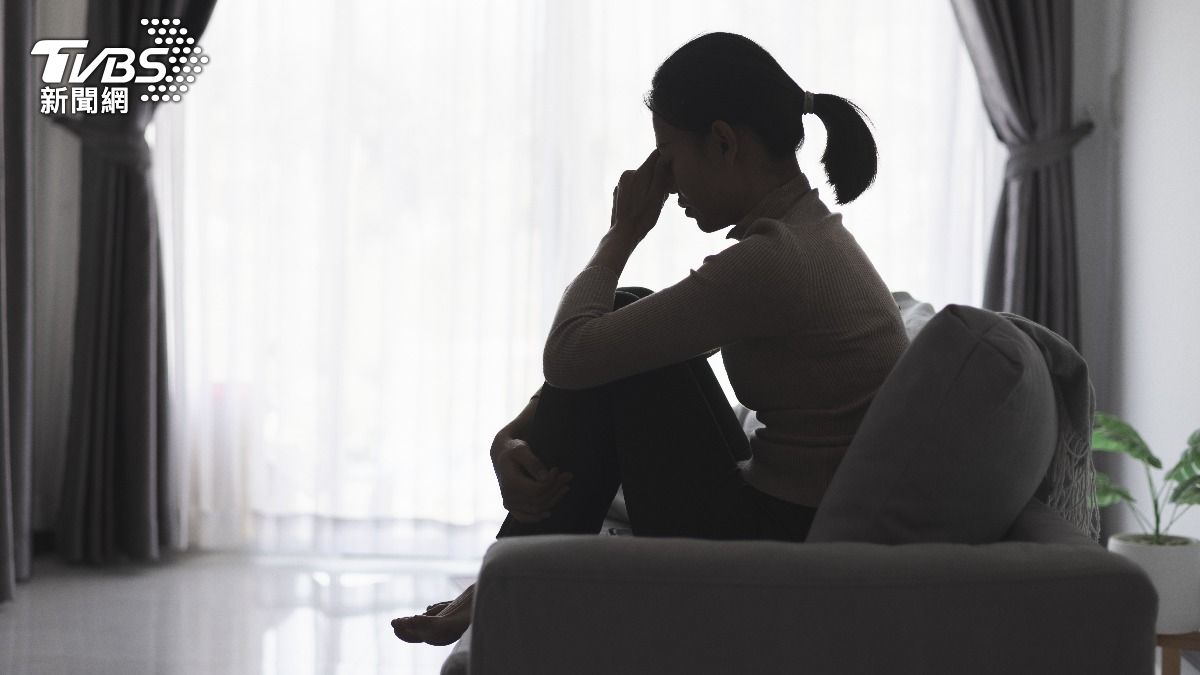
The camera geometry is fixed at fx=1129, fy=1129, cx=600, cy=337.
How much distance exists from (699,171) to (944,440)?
545 millimetres

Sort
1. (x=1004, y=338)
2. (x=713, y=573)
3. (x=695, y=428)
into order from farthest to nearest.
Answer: (x=695, y=428)
(x=1004, y=338)
(x=713, y=573)

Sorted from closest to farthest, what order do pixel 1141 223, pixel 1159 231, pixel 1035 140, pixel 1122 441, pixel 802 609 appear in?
pixel 802 609 < pixel 1122 441 < pixel 1159 231 < pixel 1141 223 < pixel 1035 140

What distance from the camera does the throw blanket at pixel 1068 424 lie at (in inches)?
53.1

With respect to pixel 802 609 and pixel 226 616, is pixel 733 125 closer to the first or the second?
pixel 802 609

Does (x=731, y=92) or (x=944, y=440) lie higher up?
(x=731, y=92)

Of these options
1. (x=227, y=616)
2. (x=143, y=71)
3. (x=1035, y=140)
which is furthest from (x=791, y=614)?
(x=143, y=71)

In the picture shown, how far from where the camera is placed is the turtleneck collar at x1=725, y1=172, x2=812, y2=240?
148cm

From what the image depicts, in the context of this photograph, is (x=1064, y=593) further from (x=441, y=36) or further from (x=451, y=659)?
(x=441, y=36)

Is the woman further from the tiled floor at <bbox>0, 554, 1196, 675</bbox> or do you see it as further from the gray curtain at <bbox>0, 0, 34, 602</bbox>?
the gray curtain at <bbox>0, 0, 34, 602</bbox>

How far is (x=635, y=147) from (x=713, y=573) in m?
2.60

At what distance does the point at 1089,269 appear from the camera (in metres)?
3.50

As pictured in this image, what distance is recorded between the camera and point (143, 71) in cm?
339

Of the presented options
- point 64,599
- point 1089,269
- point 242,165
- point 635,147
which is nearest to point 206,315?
point 242,165

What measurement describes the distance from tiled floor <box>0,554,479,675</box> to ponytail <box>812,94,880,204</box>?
1.51 m
